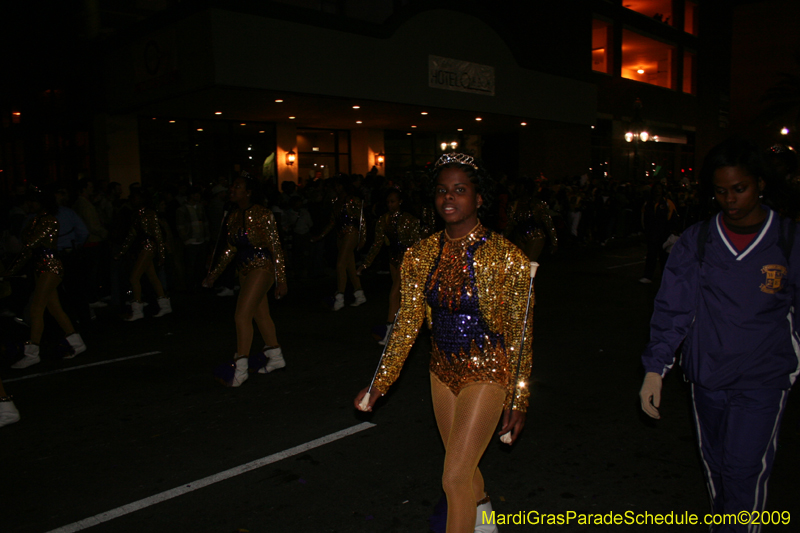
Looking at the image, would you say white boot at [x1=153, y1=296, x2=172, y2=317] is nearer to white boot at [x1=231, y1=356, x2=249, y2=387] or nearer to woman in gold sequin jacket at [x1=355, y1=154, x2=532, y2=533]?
white boot at [x1=231, y1=356, x2=249, y2=387]

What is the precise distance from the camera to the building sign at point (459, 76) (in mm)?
18562

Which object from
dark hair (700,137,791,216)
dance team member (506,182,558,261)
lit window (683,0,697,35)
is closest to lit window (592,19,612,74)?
lit window (683,0,697,35)

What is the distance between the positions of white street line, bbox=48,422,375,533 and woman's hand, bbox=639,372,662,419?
2557 millimetres

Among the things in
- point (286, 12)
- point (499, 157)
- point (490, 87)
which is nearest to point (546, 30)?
point (499, 157)

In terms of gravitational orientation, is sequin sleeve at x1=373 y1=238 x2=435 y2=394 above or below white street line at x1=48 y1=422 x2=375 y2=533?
above

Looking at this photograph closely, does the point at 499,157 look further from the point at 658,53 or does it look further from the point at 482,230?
the point at 482,230

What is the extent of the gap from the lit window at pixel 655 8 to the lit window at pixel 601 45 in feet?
16.5

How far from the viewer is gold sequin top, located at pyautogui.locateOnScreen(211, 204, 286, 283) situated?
19.8 feet

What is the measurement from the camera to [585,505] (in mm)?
3750

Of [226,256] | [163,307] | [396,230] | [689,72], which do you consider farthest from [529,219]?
[689,72]

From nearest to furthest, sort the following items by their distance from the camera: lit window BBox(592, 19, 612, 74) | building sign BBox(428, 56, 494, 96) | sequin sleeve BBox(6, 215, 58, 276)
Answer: sequin sleeve BBox(6, 215, 58, 276), building sign BBox(428, 56, 494, 96), lit window BBox(592, 19, 612, 74)

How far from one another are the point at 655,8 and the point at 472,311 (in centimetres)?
3720

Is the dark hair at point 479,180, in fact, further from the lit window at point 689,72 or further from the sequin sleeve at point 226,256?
the lit window at point 689,72

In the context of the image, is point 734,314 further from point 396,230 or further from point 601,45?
Result: point 601,45
